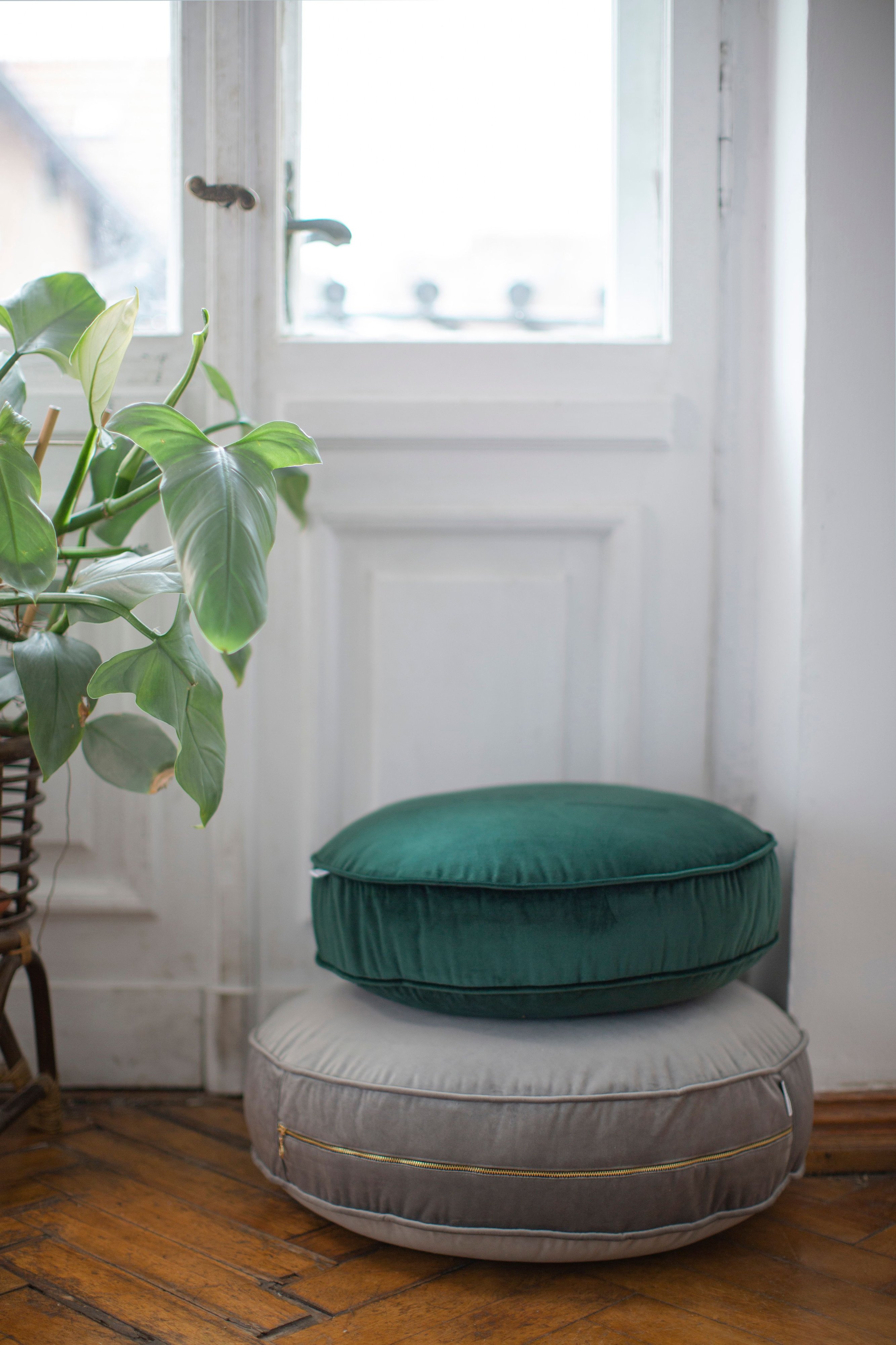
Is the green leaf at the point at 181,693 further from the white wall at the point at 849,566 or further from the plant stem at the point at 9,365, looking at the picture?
the white wall at the point at 849,566

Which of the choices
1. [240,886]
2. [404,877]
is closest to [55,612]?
[404,877]

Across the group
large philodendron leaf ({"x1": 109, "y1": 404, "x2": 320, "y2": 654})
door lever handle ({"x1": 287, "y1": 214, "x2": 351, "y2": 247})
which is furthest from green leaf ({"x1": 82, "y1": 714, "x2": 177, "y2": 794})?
door lever handle ({"x1": 287, "y1": 214, "x2": 351, "y2": 247})

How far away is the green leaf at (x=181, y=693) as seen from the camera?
2.33 ft

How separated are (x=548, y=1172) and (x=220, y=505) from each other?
1.89 feet

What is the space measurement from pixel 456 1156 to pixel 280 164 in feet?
3.74

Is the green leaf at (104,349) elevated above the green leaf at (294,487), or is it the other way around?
the green leaf at (104,349)

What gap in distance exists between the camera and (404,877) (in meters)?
0.86

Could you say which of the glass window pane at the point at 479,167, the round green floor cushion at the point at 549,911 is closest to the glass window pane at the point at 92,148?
the glass window pane at the point at 479,167

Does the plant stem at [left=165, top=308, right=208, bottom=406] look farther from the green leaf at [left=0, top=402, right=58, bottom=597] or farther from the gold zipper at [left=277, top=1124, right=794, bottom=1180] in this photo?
the gold zipper at [left=277, top=1124, right=794, bottom=1180]

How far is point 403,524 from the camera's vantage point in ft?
4.00

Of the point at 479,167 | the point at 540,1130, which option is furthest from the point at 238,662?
the point at 479,167

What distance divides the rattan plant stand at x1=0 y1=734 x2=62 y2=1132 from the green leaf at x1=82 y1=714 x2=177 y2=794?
6 centimetres

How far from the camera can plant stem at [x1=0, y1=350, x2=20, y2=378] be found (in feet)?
2.77

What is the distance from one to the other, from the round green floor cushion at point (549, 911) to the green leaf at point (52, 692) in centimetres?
30
